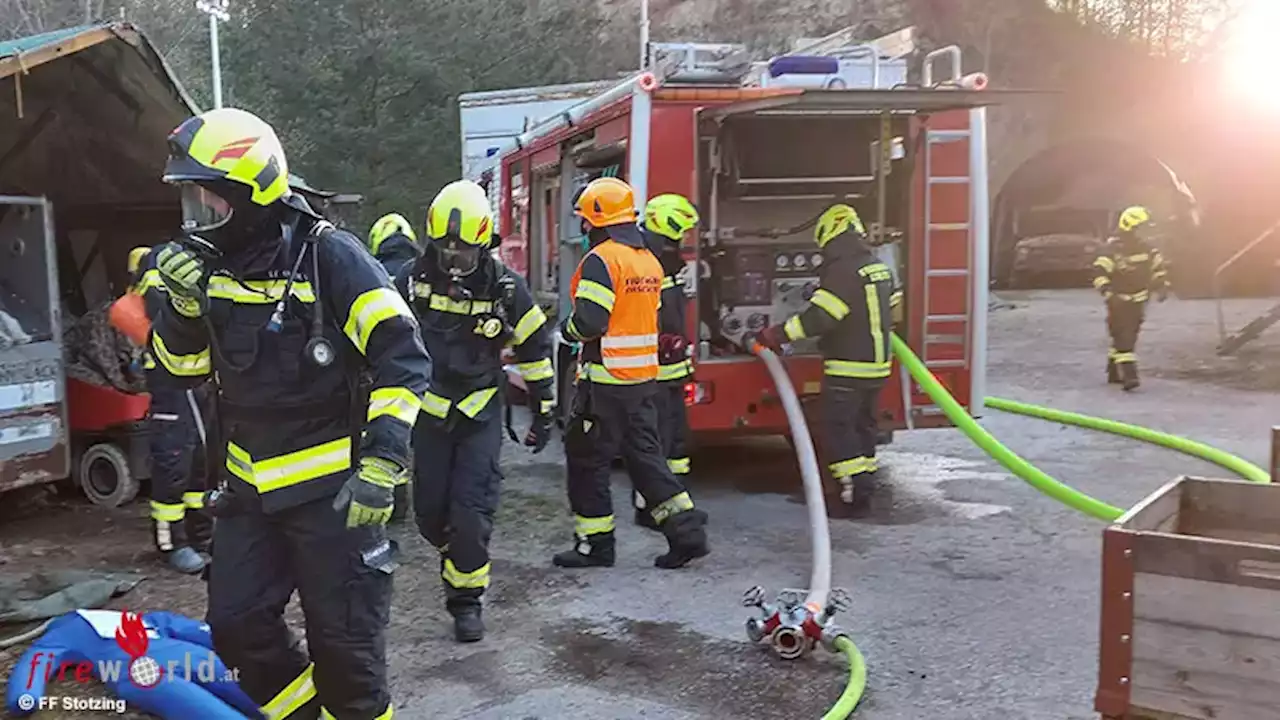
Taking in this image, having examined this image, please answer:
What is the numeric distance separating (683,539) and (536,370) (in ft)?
3.95

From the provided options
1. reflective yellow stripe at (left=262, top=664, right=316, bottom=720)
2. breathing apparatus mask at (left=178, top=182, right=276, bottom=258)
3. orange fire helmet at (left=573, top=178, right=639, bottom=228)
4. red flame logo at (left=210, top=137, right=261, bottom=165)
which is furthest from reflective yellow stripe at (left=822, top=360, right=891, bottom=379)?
red flame logo at (left=210, top=137, right=261, bottom=165)

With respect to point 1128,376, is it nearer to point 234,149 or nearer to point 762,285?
point 762,285

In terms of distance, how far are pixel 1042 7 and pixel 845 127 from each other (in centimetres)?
1854

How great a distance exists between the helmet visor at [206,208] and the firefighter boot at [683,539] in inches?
115

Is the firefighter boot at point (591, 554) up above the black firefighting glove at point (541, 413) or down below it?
below

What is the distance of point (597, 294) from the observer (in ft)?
17.3

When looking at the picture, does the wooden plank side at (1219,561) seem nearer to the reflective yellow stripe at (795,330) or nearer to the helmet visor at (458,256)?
the helmet visor at (458,256)

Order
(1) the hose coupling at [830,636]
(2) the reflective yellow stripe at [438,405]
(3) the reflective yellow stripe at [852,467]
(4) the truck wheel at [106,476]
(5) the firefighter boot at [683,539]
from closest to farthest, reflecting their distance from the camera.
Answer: (1) the hose coupling at [830,636]
(2) the reflective yellow stripe at [438,405]
(5) the firefighter boot at [683,539]
(3) the reflective yellow stripe at [852,467]
(4) the truck wheel at [106,476]

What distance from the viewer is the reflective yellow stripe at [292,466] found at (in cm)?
305

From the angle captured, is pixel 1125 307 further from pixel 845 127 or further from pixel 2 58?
pixel 2 58

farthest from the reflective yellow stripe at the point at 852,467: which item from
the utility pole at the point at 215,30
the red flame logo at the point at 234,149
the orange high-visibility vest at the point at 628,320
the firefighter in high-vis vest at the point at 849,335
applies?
the utility pole at the point at 215,30

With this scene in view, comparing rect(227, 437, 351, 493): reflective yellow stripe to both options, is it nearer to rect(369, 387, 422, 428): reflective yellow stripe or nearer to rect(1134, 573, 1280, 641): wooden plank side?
rect(369, 387, 422, 428): reflective yellow stripe

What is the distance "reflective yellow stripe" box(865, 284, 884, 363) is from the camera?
6.21 m

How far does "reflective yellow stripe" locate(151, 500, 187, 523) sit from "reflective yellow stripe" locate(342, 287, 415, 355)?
311 cm
